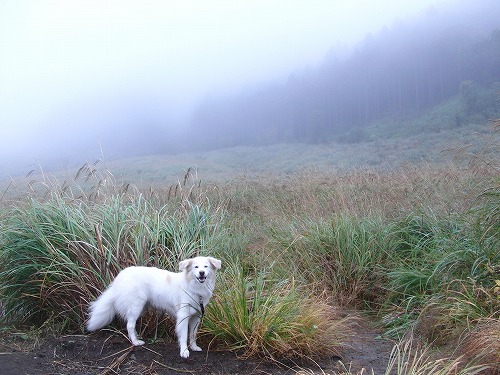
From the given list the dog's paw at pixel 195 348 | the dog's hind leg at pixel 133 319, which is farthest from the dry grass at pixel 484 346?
the dog's hind leg at pixel 133 319

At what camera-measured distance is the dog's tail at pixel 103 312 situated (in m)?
4.87

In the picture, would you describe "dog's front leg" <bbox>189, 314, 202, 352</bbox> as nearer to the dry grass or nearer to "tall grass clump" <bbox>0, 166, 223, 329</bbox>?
"tall grass clump" <bbox>0, 166, 223, 329</bbox>

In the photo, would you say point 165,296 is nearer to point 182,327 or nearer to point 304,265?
point 182,327

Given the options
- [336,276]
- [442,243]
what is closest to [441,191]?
[442,243]

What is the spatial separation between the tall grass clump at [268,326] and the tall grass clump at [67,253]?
121 centimetres

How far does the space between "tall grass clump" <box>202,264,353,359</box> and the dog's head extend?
0.36 metres

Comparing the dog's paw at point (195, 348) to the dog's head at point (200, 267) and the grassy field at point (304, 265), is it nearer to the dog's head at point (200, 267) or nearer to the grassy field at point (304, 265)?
the grassy field at point (304, 265)

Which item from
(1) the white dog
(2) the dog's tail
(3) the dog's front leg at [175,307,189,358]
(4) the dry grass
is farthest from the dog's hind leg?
(4) the dry grass

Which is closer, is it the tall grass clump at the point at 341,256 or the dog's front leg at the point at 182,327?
the dog's front leg at the point at 182,327

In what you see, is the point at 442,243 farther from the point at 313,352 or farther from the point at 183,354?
the point at 183,354

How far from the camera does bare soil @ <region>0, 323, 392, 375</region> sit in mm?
4355

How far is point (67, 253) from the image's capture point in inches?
222

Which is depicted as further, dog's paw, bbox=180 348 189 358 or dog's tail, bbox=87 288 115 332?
dog's tail, bbox=87 288 115 332

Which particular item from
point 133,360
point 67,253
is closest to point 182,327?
point 133,360
